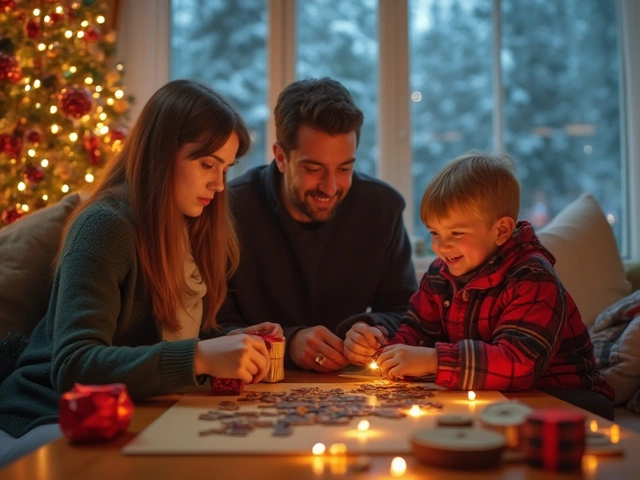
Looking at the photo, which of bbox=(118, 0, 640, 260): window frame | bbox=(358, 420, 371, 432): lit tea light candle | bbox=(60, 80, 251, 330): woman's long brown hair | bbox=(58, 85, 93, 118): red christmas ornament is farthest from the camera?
bbox=(118, 0, 640, 260): window frame

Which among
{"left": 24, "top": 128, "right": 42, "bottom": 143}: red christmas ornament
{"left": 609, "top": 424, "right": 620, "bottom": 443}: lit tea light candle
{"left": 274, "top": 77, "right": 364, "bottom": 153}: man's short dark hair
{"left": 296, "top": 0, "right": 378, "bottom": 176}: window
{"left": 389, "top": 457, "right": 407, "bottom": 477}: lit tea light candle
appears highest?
{"left": 296, "top": 0, "right": 378, "bottom": 176}: window

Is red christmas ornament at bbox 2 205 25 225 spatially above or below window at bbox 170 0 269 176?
below

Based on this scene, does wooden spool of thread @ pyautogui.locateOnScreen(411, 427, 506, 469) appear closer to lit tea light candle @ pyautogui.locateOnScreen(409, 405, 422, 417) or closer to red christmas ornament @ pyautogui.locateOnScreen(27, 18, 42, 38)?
lit tea light candle @ pyautogui.locateOnScreen(409, 405, 422, 417)

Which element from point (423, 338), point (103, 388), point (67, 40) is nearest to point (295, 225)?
point (423, 338)

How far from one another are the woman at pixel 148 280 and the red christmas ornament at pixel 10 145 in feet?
5.83

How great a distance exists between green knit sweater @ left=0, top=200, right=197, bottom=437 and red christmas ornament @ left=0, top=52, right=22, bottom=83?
1.90 meters

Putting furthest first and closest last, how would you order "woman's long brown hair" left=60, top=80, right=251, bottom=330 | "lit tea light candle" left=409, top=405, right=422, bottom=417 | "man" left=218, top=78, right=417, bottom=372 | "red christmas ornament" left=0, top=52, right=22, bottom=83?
"red christmas ornament" left=0, top=52, right=22, bottom=83, "man" left=218, top=78, right=417, bottom=372, "woman's long brown hair" left=60, top=80, right=251, bottom=330, "lit tea light candle" left=409, top=405, right=422, bottom=417

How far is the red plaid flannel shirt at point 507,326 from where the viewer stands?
64.4 inches

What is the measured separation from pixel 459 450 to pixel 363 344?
0.85 meters

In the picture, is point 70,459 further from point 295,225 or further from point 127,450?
point 295,225

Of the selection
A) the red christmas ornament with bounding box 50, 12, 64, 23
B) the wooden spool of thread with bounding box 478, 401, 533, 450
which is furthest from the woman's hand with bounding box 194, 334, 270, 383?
the red christmas ornament with bounding box 50, 12, 64, 23

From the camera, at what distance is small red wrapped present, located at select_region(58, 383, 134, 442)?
3.88 feet

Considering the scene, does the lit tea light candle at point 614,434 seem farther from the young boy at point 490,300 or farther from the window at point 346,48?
the window at point 346,48

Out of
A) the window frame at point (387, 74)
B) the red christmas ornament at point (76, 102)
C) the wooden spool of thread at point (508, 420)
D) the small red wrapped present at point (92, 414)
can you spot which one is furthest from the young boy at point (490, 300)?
the red christmas ornament at point (76, 102)
